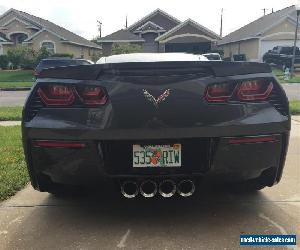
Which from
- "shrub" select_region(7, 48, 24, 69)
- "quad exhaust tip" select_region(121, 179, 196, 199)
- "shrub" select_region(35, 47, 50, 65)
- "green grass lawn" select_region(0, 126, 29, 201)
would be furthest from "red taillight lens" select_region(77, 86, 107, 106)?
"shrub" select_region(7, 48, 24, 69)

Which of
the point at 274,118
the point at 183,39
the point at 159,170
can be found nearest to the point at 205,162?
the point at 159,170

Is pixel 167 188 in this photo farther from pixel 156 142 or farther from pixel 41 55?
pixel 41 55

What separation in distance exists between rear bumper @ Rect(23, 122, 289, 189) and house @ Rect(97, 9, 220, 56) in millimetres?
38984

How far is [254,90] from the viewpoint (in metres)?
2.98

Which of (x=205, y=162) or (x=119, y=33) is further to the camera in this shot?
(x=119, y=33)

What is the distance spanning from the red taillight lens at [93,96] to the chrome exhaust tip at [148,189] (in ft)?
2.36

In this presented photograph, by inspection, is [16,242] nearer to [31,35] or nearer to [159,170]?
[159,170]

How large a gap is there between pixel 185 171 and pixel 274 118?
0.77 m

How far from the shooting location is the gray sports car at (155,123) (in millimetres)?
2844

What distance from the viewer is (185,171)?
296 centimetres

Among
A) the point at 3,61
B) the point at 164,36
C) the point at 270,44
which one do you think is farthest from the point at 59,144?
the point at 270,44

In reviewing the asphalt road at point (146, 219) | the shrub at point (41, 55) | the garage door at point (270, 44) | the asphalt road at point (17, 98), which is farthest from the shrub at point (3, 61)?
the asphalt road at point (146, 219)

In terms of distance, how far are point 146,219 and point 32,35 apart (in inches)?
1600

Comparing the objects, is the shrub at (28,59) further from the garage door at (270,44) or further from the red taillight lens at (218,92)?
the red taillight lens at (218,92)
